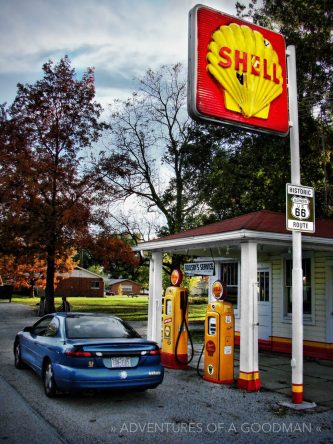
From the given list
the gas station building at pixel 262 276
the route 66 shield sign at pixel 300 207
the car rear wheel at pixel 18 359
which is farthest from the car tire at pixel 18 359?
the route 66 shield sign at pixel 300 207

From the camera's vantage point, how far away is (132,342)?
279 inches

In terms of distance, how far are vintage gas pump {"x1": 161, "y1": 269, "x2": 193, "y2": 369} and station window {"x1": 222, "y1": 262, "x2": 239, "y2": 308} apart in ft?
16.4

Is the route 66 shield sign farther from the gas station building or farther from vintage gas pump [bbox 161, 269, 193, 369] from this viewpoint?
vintage gas pump [bbox 161, 269, 193, 369]

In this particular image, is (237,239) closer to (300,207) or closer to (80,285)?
(300,207)

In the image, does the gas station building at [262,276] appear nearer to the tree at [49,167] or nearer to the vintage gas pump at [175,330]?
the vintage gas pump at [175,330]

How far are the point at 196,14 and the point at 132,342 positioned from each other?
5641 millimetres

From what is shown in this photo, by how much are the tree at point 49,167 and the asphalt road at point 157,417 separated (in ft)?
46.1

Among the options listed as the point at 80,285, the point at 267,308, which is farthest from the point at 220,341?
the point at 80,285

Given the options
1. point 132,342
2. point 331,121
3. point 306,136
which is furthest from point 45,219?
point 132,342

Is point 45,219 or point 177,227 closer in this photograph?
point 45,219

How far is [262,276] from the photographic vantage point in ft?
46.8

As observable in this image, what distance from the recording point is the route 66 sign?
757 cm

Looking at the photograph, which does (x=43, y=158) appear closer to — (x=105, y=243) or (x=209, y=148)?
(x=105, y=243)

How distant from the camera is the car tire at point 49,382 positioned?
693 cm
